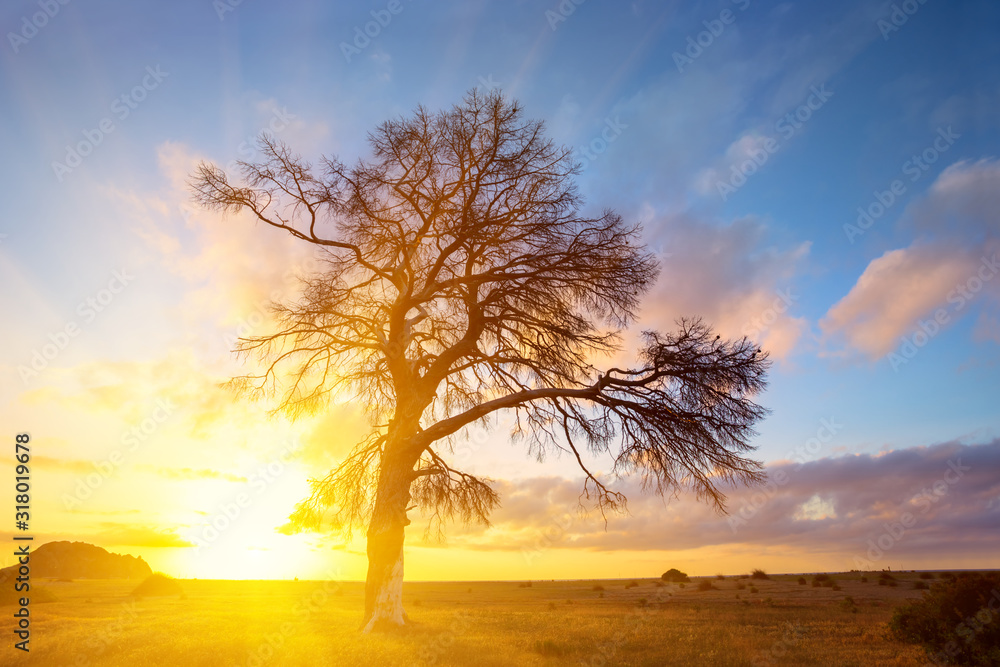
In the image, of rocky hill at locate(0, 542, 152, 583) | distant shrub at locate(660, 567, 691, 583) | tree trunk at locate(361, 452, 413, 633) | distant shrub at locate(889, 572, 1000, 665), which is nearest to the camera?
distant shrub at locate(889, 572, 1000, 665)

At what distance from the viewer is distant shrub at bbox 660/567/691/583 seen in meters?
58.3

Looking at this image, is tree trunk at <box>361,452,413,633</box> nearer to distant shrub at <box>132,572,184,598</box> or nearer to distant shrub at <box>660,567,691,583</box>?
distant shrub at <box>132,572,184,598</box>

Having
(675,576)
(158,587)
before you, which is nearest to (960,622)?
(158,587)

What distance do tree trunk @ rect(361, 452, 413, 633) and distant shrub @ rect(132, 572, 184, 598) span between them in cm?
3409

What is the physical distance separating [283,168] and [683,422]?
11157mm

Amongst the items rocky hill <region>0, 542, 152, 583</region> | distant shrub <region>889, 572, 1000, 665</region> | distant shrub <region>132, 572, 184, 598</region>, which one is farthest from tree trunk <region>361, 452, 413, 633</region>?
→ rocky hill <region>0, 542, 152, 583</region>

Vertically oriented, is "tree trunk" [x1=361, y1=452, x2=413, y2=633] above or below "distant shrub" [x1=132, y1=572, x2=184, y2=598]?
above

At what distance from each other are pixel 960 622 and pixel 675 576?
53.2 m

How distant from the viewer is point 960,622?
11078 mm

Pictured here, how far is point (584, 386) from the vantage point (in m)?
13.2

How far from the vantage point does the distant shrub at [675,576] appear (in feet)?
191

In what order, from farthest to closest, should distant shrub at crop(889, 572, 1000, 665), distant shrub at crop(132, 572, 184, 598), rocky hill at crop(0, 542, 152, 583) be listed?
rocky hill at crop(0, 542, 152, 583)
distant shrub at crop(132, 572, 184, 598)
distant shrub at crop(889, 572, 1000, 665)

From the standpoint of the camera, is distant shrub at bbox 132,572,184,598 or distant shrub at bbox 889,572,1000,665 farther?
distant shrub at bbox 132,572,184,598

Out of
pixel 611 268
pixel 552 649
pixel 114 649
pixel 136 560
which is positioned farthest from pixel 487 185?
pixel 136 560
